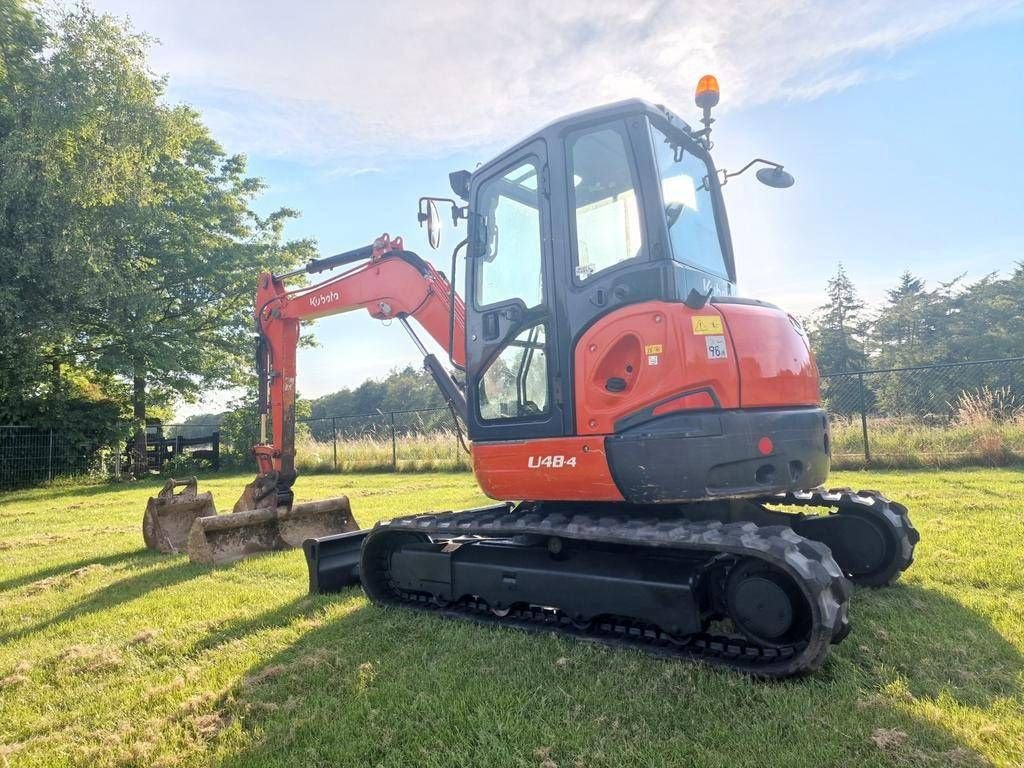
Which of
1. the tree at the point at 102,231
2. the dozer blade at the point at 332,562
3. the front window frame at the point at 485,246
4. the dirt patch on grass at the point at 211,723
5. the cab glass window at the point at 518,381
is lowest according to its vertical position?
the dirt patch on grass at the point at 211,723

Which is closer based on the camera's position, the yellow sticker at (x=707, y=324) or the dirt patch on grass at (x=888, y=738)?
the dirt patch on grass at (x=888, y=738)

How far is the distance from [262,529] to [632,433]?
4.75 meters

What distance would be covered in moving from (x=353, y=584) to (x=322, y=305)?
2.97 m

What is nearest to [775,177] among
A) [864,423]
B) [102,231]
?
[864,423]

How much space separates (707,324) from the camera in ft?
11.0

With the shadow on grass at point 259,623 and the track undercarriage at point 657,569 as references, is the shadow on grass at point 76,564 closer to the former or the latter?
the shadow on grass at point 259,623

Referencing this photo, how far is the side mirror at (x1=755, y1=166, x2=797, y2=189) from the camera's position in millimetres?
4363

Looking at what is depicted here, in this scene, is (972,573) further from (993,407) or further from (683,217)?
(993,407)

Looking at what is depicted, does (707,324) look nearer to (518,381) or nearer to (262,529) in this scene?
(518,381)

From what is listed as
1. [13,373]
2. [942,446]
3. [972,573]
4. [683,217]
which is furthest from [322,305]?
[13,373]

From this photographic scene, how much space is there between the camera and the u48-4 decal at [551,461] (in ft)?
11.8

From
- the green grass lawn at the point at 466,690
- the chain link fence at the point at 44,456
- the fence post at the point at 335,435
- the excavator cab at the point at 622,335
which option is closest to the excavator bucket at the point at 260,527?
the green grass lawn at the point at 466,690

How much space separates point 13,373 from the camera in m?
18.2

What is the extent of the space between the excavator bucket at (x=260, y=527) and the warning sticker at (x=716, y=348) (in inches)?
182
